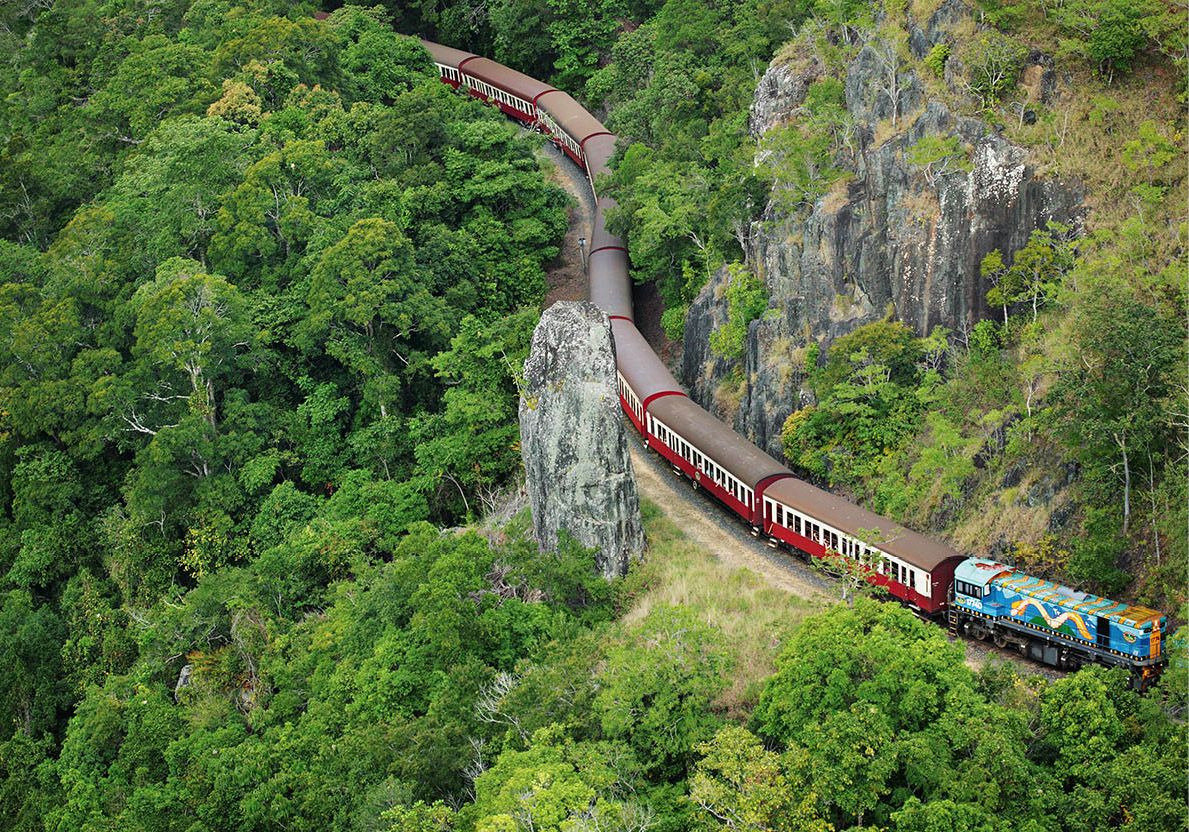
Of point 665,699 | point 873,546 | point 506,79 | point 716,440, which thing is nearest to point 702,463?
point 716,440

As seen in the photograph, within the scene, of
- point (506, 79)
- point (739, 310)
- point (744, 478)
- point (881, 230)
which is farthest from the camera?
point (506, 79)

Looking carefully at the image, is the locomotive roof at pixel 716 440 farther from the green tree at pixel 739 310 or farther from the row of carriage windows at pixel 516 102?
the row of carriage windows at pixel 516 102

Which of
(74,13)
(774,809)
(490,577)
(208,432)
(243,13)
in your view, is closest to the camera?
(774,809)

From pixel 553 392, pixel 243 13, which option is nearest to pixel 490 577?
pixel 553 392

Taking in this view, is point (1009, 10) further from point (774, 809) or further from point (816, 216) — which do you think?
point (774, 809)

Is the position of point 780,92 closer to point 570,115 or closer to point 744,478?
point 744,478

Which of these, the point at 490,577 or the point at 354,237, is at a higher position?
the point at 354,237

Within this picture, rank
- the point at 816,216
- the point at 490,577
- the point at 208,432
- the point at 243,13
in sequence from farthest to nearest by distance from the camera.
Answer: the point at 243,13 < the point at 208,432 < the point at 816,216 < the point at 490,577
